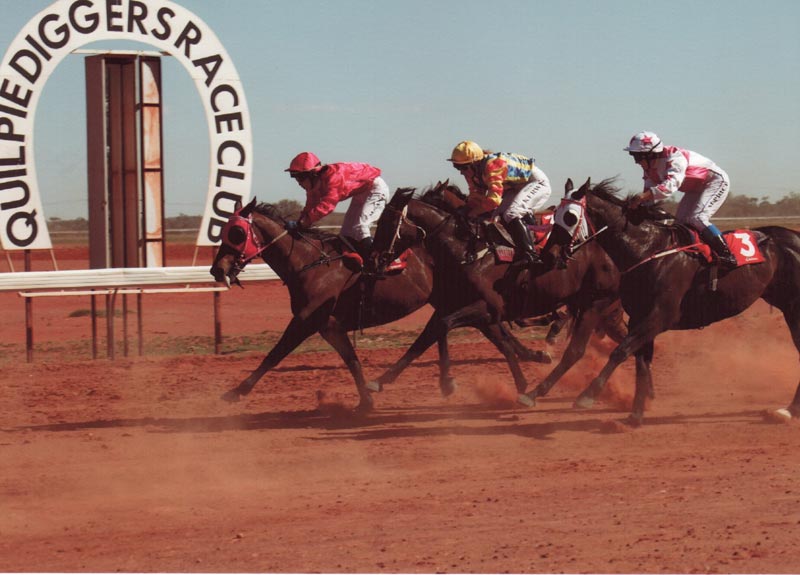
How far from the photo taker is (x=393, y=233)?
35.2 feet

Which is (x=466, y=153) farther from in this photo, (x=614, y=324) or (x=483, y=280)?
(x=614, y=324)

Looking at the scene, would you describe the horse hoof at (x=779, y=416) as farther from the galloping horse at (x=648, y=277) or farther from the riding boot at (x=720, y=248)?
the riding boot at (x=720, y=248)

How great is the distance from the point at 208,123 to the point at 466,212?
17.9 ft

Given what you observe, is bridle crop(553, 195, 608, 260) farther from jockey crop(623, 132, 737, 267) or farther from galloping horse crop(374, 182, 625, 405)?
galloping horse crop(374, 182, 625, 405)

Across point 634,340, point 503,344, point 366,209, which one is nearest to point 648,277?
point 634,340

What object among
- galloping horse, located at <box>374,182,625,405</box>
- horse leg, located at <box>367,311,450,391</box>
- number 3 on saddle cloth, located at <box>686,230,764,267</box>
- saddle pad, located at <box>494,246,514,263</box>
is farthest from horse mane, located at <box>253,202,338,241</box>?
number 3 on saddle cloth, located at <box>686,230,764,267</box>

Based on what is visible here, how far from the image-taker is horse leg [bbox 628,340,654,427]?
33.1 feet

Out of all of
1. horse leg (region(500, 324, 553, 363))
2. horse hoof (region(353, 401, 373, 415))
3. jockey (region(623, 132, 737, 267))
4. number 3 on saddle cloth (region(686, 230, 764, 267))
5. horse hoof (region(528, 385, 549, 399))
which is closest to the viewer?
jockey (region(623, 132, 737, 267))

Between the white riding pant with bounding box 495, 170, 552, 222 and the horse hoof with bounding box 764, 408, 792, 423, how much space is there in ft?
9.26

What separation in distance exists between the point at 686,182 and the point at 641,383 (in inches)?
71.3

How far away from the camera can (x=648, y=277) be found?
10.1 meters

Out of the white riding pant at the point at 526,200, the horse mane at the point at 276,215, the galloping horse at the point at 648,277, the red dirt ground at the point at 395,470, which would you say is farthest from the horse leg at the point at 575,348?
the horse mane at the point at 276,215

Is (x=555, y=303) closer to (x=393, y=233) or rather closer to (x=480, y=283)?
(x=480, y=283)

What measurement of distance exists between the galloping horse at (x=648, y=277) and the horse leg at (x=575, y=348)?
1.94ft
